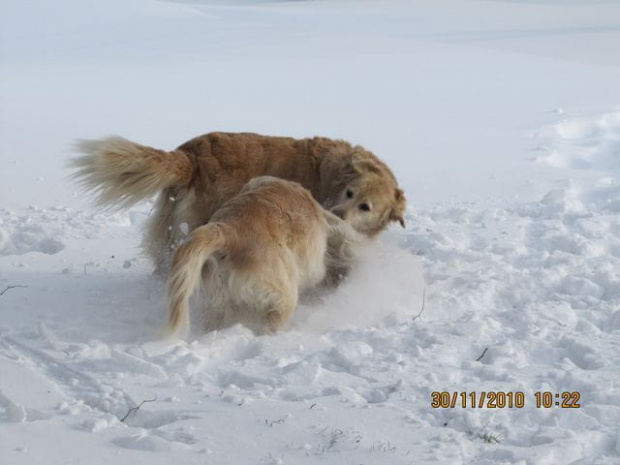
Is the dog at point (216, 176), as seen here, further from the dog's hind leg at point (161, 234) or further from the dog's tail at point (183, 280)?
the dog's tail at point (183, 280)

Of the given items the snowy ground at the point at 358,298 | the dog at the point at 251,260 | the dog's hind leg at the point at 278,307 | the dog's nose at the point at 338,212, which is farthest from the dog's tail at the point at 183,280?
the dog's nose at the point at 338,212

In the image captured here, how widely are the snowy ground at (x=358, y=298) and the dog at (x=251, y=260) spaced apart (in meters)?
0.17

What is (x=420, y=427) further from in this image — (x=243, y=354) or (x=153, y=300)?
(x=153, y=300)

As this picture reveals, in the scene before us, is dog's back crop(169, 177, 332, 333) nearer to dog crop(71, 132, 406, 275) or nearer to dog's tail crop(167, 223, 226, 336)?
dog's tail crop(167, 223, 226, 336)

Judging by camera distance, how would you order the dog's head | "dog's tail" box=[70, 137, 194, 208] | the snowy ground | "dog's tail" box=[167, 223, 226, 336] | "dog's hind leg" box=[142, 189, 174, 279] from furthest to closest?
1. the dog's head
2. "dog's hind leg" box=[142, 189, 174, 279]
3. "dog's tail" box=[70, 137, 194, 208]
4. "dog's tail" box=[167, 223, 226, 336]
5. the snowy ground

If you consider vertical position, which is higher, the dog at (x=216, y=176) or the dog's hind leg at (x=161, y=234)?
the dog at (x=216, y=176)

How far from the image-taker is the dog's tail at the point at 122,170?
5.60 meters

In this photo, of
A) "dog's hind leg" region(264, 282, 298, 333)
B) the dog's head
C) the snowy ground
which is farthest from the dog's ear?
"dog's hind leg" region(264, 282, 298, 333)

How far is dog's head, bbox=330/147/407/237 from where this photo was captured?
19.9 feet

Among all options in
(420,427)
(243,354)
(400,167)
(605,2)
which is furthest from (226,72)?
(605,2)

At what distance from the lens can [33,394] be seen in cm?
395

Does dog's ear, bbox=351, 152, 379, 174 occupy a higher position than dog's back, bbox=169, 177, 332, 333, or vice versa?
dog's ear, bbox=351, 152, 379, 174

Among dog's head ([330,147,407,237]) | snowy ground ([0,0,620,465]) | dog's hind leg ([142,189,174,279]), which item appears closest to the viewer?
snowy ground ([0,0,620,465])

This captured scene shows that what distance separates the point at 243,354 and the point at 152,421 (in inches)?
36.6
